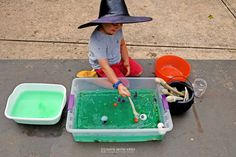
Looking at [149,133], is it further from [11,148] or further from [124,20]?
[11,148]

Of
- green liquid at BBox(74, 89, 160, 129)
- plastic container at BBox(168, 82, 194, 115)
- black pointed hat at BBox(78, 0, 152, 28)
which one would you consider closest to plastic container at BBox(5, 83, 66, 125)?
green liquid at BBox(74, 89, 160, 129)

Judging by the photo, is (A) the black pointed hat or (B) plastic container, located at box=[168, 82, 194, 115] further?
(B) plastic container, located at box=[168, 82, 194, 115]

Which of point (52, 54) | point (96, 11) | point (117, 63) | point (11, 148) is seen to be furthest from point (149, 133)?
point (96, 11)

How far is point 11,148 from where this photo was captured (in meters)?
1.83

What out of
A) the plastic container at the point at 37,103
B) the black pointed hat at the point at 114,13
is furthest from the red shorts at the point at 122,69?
the black pointed hat at the point at 114,13

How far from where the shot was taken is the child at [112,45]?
167cm

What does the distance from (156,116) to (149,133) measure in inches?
9.0

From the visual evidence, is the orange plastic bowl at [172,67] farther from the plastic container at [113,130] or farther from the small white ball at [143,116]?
the small white ball at [143,116]

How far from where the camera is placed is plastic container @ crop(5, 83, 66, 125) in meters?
1.87

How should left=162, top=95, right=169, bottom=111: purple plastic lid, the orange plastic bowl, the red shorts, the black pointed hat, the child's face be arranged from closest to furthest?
the black pointed hat
the child's face
left=162, top=95, right=169, bottom=111: purple plastic lid
the red shorts
the orange plastic bowl

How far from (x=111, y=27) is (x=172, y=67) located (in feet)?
2.56

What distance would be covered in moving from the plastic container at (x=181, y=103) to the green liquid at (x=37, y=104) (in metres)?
0.79

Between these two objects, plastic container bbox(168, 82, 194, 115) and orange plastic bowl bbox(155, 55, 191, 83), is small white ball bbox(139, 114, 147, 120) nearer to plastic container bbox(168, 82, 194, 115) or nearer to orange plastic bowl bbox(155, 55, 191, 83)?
plastic container bbox(168, 82, 194, 115)

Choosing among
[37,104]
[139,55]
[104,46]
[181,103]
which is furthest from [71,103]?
[139,55]
